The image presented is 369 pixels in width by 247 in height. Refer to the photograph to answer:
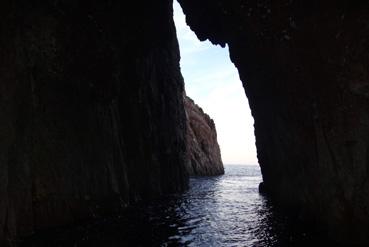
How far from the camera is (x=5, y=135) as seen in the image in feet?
51.5

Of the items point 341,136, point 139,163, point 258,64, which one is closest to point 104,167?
point 139,163

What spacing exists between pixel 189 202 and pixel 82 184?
10.9 meters

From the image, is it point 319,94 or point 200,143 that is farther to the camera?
point 200,143

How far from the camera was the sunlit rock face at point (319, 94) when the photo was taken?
45.5ft

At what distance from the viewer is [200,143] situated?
80.2 meters

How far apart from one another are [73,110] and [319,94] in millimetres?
13210

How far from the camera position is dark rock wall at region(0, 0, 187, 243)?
691 inches

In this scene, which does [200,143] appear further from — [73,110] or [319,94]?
[319,94]

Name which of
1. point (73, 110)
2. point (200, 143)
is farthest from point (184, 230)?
point (200, 143)

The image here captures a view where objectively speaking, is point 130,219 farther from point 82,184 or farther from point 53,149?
point 53,149

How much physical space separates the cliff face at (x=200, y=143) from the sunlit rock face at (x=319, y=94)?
54136 mm

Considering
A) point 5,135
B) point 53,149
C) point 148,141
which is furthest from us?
point 148,141

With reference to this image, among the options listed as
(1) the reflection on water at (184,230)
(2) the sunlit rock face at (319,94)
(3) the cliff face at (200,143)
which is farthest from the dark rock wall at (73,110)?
(3) the cliff face at (200,143)

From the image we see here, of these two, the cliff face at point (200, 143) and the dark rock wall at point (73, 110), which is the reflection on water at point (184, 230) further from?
the cliff face at point (200, 143)
